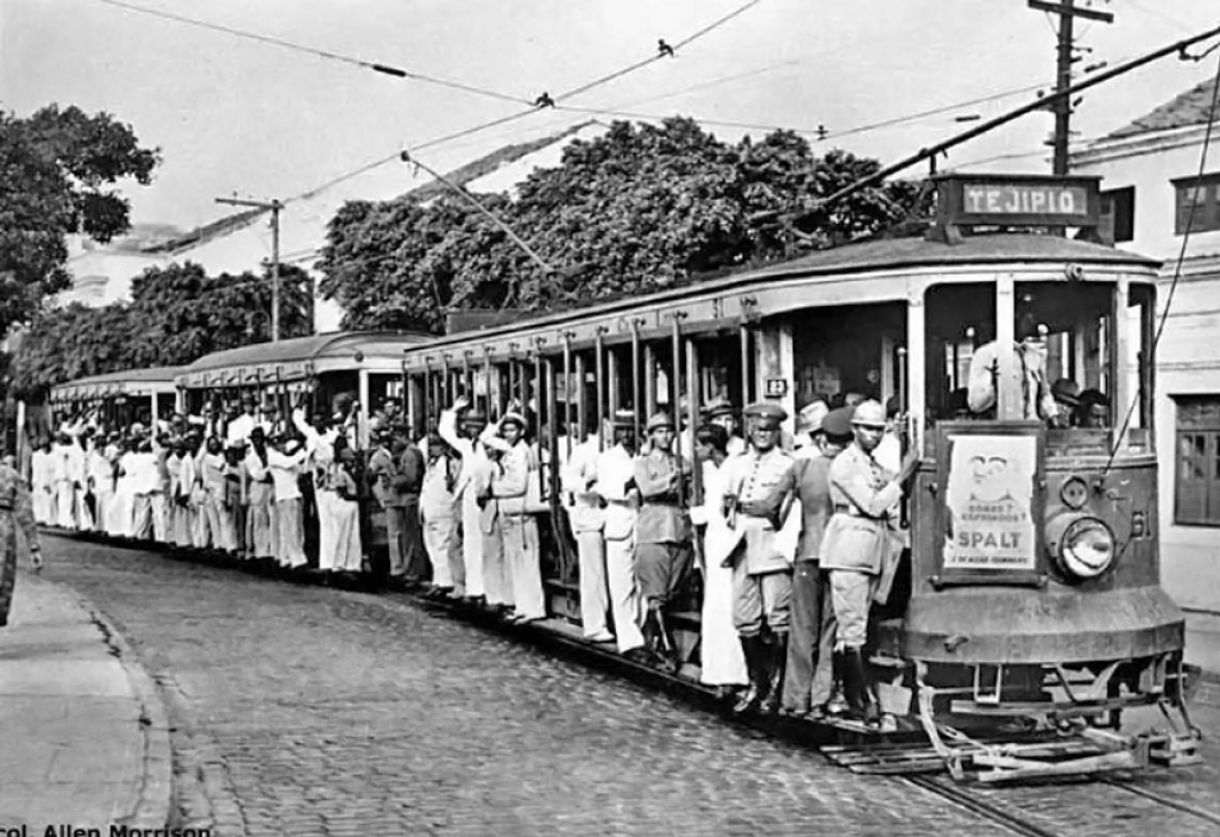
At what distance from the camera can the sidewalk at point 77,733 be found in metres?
6.88

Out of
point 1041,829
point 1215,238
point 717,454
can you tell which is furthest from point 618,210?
point 1041,829

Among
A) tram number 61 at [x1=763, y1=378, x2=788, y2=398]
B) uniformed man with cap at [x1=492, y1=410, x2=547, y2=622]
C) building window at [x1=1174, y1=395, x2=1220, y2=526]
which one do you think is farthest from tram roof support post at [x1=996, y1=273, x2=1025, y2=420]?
building window at [x1=1174, y1=395, x2=1220, y2=526]

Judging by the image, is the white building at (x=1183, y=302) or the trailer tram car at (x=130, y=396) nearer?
the white building at (x=1183, y=302)

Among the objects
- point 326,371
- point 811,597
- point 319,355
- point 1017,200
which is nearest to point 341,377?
point 326,371

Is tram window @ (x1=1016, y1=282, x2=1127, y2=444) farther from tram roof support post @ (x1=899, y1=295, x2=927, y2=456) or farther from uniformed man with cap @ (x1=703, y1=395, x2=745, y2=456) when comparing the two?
uniformed man with cap @ (x1=703, y1=395, x2=745, y2=456)

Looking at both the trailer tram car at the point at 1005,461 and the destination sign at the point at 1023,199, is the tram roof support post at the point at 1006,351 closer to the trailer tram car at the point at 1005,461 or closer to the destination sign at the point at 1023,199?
the trailer tram car at the point at 1005,461

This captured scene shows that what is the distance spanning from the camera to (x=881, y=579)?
824 centimetres

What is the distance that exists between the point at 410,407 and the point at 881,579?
29.3ft

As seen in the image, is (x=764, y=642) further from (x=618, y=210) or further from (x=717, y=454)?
(x=618, y=210)

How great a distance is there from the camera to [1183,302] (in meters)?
20.3

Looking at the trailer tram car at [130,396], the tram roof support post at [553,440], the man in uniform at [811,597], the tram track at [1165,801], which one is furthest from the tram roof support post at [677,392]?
the trailer tram car at [130,396]

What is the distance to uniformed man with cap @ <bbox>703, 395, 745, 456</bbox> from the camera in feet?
31.6

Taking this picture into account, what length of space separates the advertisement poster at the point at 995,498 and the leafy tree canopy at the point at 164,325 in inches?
1300

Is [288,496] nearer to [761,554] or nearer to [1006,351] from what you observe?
[761,554]
